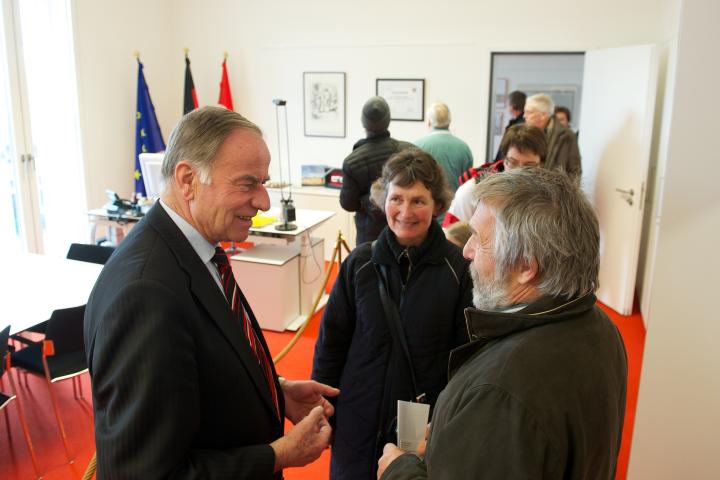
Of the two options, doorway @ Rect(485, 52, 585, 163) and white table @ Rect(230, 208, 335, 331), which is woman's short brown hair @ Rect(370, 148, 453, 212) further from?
doorway @ Rect(485, 52, 585, 163)

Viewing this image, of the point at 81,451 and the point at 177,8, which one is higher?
the point at 177,8

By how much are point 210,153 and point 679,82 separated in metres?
1.66

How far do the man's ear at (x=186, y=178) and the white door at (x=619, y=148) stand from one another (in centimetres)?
437

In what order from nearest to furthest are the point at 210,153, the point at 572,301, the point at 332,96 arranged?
the point at 572,301, the point at 210,153, the point at 332,96

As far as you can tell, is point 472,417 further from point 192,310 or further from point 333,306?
point 333,306

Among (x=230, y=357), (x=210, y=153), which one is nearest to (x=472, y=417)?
(x=230, y=357)

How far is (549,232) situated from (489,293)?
204mm

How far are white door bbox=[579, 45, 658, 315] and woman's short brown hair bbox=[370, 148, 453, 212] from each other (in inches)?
127

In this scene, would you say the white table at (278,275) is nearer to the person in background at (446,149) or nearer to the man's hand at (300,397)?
the person in background at (446,149)

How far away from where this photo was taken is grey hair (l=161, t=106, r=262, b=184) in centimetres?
128

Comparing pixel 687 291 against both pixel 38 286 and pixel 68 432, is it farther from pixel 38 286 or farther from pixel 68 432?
pixel 38 286

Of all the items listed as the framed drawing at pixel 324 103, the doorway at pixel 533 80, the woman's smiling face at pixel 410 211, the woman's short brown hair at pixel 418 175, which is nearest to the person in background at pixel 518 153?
the woman's short brown hair at pixel 418 175

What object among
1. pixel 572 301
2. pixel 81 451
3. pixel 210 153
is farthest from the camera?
pixel 81 451

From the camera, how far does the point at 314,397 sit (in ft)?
5.81
